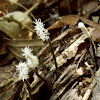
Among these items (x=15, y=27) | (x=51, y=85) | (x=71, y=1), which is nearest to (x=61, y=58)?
(x=51, y=85)

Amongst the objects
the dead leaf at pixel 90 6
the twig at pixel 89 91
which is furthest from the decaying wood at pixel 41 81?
the dead leaf at pixel 90 6

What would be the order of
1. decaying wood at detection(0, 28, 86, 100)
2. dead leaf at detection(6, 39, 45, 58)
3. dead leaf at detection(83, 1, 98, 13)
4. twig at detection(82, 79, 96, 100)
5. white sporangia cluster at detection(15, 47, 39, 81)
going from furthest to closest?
dead leaf at detection(83, 1, 98, 13) → dead leaf at detection(6, 39, 45, 58) → decaying wood at detection(0, 28, 86, 100) → twig at detection(82, 79, 96, 100) → white sporangia cluster at detection(15, 47, 39, 81)

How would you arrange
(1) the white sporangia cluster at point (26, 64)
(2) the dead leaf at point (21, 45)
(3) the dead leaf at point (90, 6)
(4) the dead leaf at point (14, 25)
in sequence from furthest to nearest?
(3) the dead leaf at point (90, 6) < (4) the dead leaf at point (14, 25) < (2) the dead leaf at point (21, 45) < (1) the white sporangia cluster at point (26, 64)

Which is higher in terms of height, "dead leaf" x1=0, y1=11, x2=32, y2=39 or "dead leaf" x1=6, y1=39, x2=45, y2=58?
"dead leaf" x1=0, y1=11, x2=32, y2=39

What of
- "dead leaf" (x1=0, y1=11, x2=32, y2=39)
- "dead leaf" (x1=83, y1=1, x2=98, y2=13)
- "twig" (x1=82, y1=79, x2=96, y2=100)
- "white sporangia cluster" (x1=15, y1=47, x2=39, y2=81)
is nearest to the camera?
"white sporangia cluster" (x1=15, y1=47, x2=39, y2=81)

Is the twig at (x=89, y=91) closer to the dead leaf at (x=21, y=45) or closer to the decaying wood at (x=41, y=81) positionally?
the decaying wood at (x=41, y=81)

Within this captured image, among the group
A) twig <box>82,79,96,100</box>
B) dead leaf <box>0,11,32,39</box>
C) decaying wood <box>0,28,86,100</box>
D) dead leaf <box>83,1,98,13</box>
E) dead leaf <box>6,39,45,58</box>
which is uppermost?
dead leaf <box>0,11,32,39</box>

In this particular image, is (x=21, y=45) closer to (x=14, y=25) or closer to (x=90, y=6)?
(x=14, y=25)

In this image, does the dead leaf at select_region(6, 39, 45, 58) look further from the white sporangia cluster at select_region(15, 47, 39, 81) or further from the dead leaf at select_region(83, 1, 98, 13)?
the dead leaf at select_region(83, 1, 98, 13)

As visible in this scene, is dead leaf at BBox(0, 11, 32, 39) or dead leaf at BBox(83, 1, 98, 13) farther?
dead leaf at BBox(83, 1, 98, 13)

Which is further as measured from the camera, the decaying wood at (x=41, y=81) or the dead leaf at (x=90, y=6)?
the dead leaf at (x=90, y=6)

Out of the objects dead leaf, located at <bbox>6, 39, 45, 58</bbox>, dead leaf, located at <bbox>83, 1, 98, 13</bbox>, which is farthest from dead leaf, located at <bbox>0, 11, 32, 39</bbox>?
dead leaf, located at <bbox>83, 1, 98, 13</bbox>

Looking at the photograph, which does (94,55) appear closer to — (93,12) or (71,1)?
(93,12)
